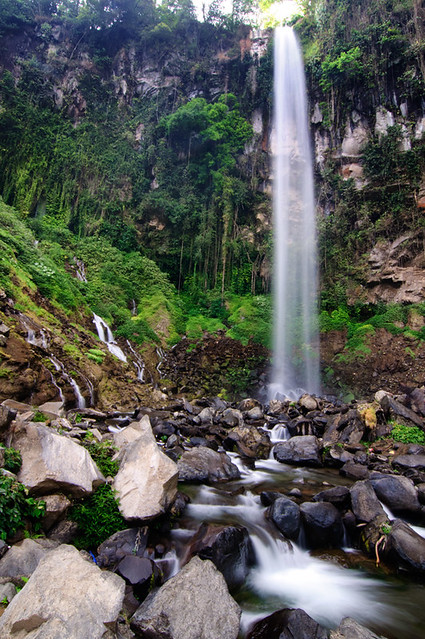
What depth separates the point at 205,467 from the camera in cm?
620

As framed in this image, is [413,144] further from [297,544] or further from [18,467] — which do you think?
[18,467]

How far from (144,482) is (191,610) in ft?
5.43

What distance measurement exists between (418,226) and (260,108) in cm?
1728

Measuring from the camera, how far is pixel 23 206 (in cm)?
2244

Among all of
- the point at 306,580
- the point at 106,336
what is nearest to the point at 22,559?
the point at 306,580

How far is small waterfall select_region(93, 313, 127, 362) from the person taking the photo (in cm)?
1438

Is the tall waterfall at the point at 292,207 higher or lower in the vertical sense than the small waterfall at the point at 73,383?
higher

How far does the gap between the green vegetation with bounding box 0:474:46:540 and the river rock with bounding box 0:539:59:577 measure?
7.4 inches

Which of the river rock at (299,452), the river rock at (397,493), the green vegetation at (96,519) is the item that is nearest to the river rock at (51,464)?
the green vegetation at (96,519)

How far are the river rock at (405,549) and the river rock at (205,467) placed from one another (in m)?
2.82

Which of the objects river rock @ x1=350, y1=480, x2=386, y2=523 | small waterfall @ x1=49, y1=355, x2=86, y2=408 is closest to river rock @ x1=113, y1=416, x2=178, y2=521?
river rock @ x1=350, y1=480, x2=386, y2=523

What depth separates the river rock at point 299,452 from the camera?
26.3 ft

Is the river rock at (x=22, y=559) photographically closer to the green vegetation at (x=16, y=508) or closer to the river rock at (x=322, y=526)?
the green vegetation at (x=16, y=508)

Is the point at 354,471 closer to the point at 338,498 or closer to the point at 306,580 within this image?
the point at 338,498
